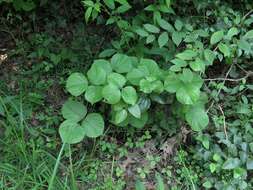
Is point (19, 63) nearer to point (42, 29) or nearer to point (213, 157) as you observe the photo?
point (42, 29)

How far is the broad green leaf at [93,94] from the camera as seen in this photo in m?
2.41

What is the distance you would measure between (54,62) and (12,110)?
19.4 inches

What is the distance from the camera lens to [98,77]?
7.98ft

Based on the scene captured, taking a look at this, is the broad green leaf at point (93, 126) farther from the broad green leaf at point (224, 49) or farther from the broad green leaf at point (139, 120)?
the broad green leaf at point (224, 49)

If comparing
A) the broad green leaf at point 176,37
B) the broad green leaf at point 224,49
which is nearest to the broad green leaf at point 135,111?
the broad green leaf at point 176,37

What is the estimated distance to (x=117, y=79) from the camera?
2.41m

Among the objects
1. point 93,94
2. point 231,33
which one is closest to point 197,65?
point 231,33

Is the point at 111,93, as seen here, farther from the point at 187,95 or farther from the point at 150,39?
the point at 150,39

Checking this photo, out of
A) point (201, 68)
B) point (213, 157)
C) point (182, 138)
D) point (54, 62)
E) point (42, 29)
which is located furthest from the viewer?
point (42, 29)

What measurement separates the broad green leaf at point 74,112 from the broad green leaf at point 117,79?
257 millimetres

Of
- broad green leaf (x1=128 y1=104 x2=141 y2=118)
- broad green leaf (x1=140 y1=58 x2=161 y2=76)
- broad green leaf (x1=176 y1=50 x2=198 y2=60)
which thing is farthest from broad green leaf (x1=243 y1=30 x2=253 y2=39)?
broad green leaf (x1=128 y1=104 x2=141 y2=118)

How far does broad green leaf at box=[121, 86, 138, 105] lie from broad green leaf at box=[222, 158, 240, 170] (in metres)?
0.67

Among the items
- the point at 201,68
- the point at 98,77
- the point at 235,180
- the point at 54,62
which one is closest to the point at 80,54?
the point at 54,62

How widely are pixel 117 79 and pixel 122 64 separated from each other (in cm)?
15
